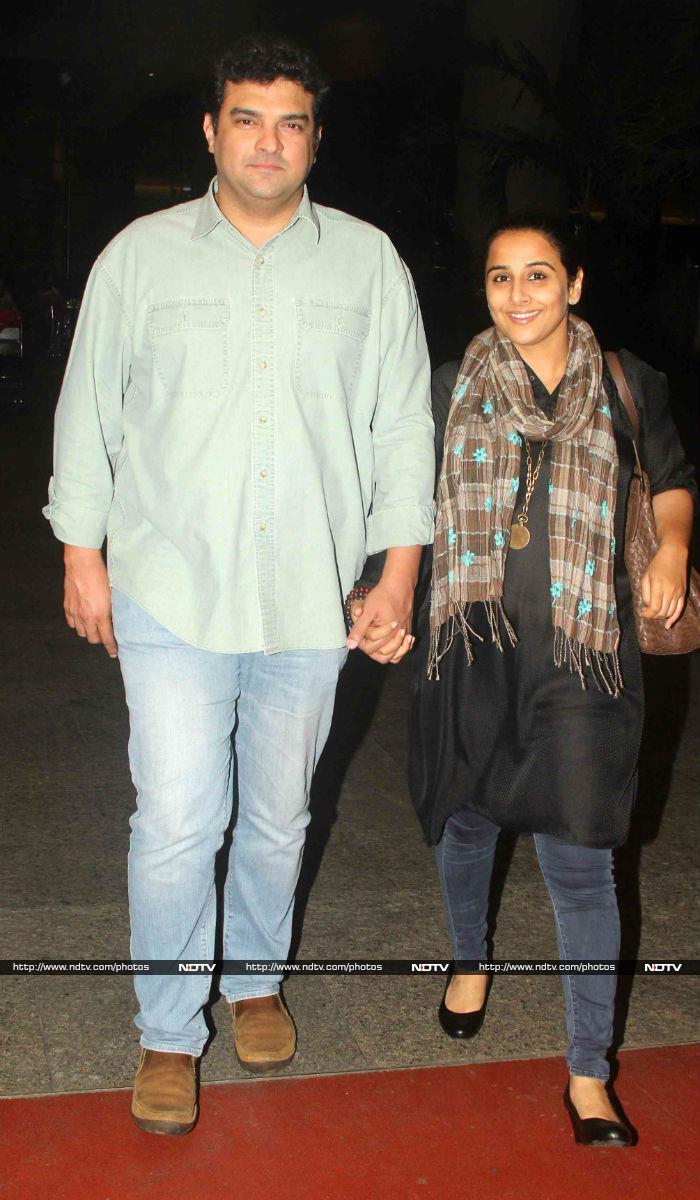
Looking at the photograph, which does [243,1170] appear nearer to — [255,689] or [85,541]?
[255,689]

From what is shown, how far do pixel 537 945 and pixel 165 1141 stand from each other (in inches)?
54.1

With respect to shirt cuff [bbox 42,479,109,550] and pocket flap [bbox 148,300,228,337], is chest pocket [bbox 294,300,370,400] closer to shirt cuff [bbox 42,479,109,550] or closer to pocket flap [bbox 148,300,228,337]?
pocket flap [bbox 148,300,228,337]

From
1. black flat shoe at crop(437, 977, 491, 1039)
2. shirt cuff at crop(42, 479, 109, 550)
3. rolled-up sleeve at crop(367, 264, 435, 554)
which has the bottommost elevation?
black flat shoe at crop(437, 977, 491, 1039)

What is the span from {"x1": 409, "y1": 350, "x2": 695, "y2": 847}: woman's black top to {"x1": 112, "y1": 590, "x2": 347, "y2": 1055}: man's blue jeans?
1.05 ft

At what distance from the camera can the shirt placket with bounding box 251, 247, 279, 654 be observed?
2688 mm

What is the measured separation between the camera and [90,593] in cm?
277

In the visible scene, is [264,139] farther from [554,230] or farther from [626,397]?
[626,397]

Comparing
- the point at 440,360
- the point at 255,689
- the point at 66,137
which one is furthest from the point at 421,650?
the point at 66,137

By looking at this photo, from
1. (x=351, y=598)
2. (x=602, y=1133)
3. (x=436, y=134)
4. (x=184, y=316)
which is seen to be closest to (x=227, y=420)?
(x=184, y=316)

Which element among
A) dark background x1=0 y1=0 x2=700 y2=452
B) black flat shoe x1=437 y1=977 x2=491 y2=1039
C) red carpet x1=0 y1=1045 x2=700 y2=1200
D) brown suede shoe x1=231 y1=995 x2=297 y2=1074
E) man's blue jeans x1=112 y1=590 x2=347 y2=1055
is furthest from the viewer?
dark background x1=0 y1=0 x2=700 y2=452

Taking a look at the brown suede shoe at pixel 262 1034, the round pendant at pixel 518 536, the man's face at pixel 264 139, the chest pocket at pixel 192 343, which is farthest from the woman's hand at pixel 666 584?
the brown suede shoe at pixel 262 1034

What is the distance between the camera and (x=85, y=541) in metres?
2.78

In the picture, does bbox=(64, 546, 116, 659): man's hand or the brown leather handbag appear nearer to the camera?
bbox=(64, 546, 116, 659): man's hand

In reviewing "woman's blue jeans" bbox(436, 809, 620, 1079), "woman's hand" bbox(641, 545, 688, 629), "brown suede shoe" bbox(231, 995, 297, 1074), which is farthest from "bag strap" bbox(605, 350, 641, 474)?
"brown suede shoe" bbox(231, 995, 297, 1074)
